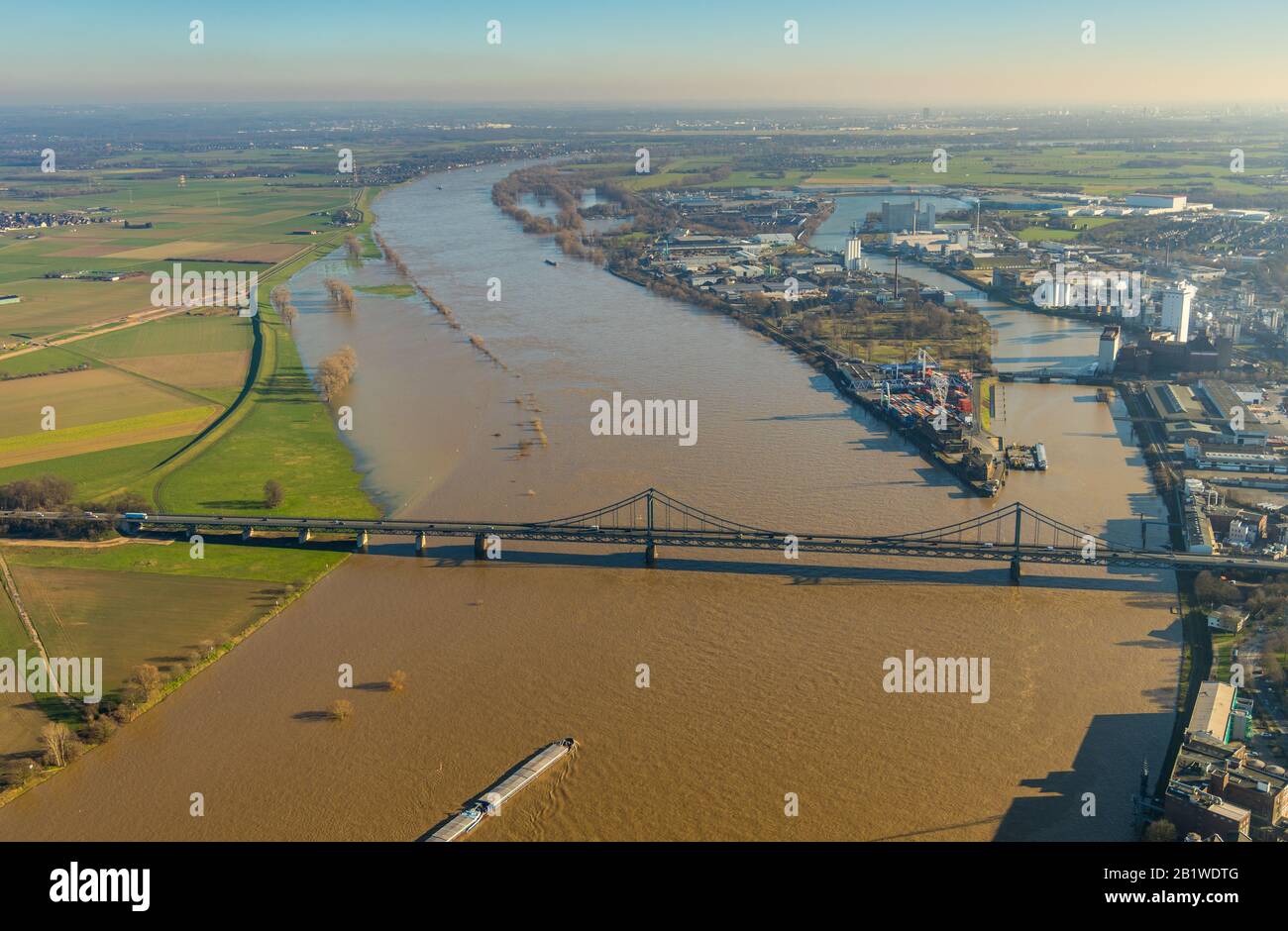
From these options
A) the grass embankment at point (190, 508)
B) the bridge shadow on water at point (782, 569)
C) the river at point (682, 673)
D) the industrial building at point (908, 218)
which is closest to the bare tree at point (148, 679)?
the grass embankment at point (190, 508)

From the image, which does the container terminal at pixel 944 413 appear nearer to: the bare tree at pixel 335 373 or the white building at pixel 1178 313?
the white building at pixel 1178 313

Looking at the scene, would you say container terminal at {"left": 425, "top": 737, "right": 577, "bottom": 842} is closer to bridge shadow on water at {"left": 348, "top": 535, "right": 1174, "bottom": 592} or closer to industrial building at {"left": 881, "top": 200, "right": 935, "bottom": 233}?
bridge shadow on water at {"left": 348, "top": 535, "right": 1174, "bottom": 592}

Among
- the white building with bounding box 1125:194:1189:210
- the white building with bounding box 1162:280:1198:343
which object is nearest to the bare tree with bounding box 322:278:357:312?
the white building with bounding box 1162:280:1198:343

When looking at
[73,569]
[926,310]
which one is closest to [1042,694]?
[73,569]

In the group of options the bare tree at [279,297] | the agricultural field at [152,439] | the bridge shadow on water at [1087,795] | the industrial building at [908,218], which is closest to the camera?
the bridge shadow on water at [1087,795]

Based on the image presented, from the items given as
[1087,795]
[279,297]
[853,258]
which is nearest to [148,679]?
[1087,795]
